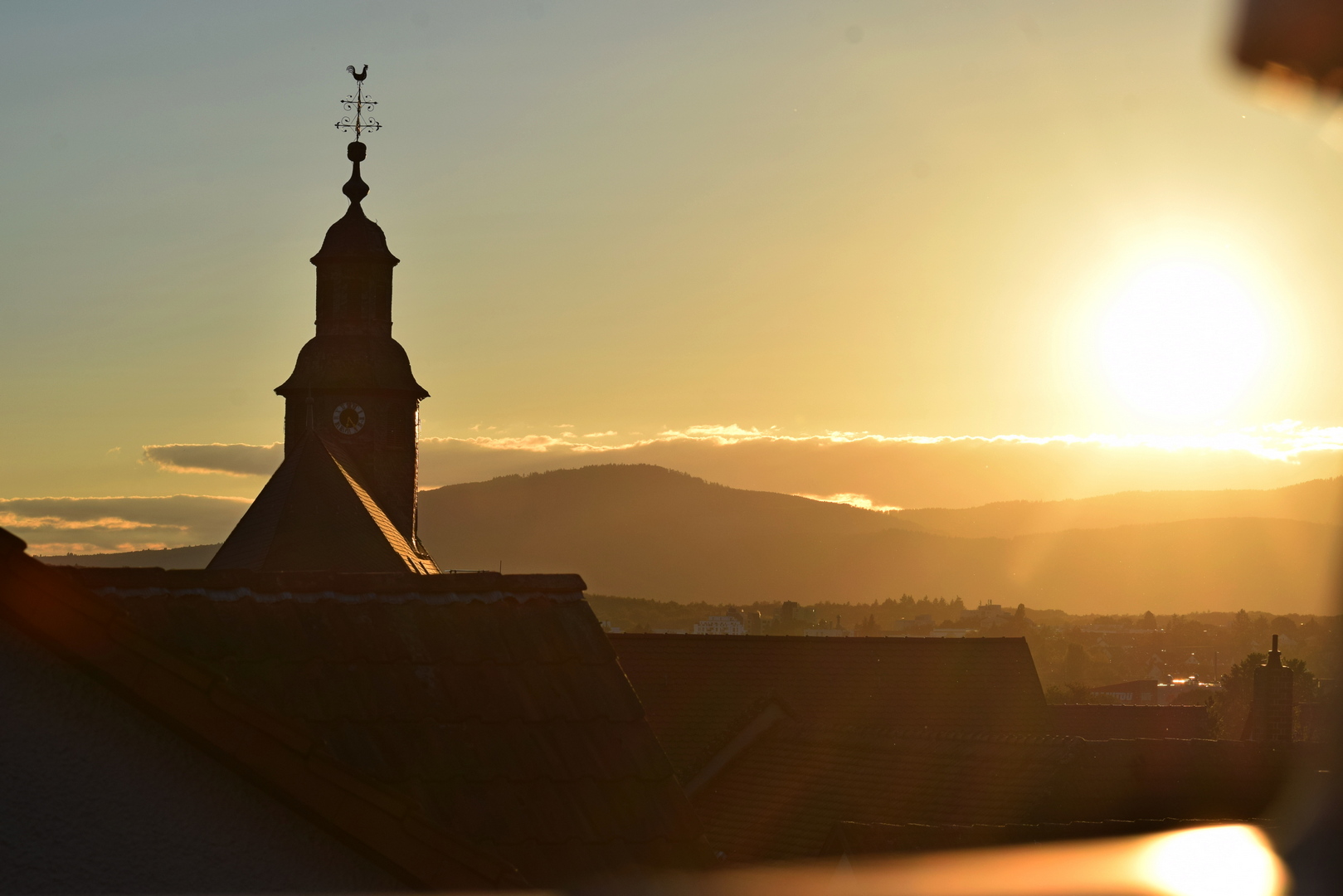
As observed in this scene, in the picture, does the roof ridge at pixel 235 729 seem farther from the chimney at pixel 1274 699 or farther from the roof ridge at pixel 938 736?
the chimney at pixel 1274 699

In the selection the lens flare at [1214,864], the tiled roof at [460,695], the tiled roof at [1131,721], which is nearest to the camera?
the lens flare at [1214,864]

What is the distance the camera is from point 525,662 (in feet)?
19.8

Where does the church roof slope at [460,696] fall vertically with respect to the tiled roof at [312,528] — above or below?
below

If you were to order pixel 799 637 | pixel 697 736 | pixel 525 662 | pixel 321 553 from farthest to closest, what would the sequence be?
pixel 799 637 → pixel 697 736 → pixel 321 553 → pixel 525 662

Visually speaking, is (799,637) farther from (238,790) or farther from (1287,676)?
(238,790)

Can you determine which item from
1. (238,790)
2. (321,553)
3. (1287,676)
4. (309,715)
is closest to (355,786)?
(238,790)

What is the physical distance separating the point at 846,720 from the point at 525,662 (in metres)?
24.7

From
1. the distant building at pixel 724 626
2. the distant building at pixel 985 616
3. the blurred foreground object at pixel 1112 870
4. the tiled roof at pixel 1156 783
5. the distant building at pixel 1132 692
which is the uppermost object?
the distant building at pixel 985 616

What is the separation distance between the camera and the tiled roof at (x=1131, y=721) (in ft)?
126

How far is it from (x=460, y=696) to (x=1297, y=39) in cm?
510

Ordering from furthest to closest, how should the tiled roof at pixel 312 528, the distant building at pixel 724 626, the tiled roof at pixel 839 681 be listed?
the distant building at pixel 724 626 → the tiled roof at pixel 839 681 → the tiled roof at pixel 312 528

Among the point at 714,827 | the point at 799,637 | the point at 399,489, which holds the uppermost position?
the point at 399,489

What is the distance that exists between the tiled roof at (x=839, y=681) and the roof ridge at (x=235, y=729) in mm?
23669

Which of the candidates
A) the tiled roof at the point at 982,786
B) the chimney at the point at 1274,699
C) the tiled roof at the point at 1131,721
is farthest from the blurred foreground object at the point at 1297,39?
the tiled roof at the point at 1131,721
